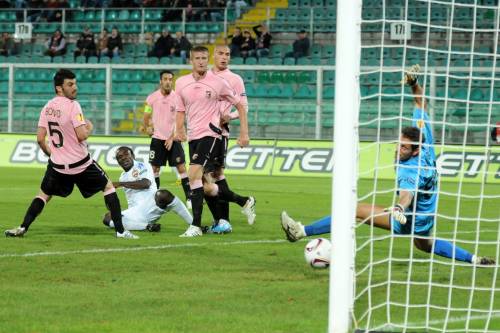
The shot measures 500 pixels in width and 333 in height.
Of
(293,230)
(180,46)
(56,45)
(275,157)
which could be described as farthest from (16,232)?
(56,45)

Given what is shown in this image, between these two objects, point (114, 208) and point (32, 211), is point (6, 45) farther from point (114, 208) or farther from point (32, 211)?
point (114, 208)

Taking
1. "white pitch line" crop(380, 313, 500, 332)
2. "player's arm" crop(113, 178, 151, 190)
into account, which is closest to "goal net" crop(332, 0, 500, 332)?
"white pitch line" crop(380, 313, 500, 332)

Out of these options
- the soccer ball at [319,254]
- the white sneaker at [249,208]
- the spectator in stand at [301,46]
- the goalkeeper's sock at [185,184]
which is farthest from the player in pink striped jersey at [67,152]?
the spectator in stand at [301,46]

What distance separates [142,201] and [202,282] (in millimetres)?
4416

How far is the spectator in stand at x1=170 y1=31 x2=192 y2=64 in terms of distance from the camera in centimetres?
3194

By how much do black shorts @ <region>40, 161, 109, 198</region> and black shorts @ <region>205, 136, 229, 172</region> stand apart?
1.44m

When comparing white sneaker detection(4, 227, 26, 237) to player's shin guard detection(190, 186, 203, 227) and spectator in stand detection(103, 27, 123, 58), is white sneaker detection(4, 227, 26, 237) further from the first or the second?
spectator in stand detection(103, 27, 123, 58)

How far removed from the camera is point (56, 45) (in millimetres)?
34625

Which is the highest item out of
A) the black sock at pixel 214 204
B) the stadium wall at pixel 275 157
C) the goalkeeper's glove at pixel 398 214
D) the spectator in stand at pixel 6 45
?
the spectator in stand at pixel 6 45

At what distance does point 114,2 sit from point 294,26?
21.6ft

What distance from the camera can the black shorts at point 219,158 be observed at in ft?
42.9

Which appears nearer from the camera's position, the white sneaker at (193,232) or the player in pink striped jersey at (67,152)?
the player in pink striped jersey at (67,152)

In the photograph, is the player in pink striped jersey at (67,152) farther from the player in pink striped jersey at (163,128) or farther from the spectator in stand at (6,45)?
the spectator in stand at (6,45)

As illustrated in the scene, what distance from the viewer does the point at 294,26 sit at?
3247cm
